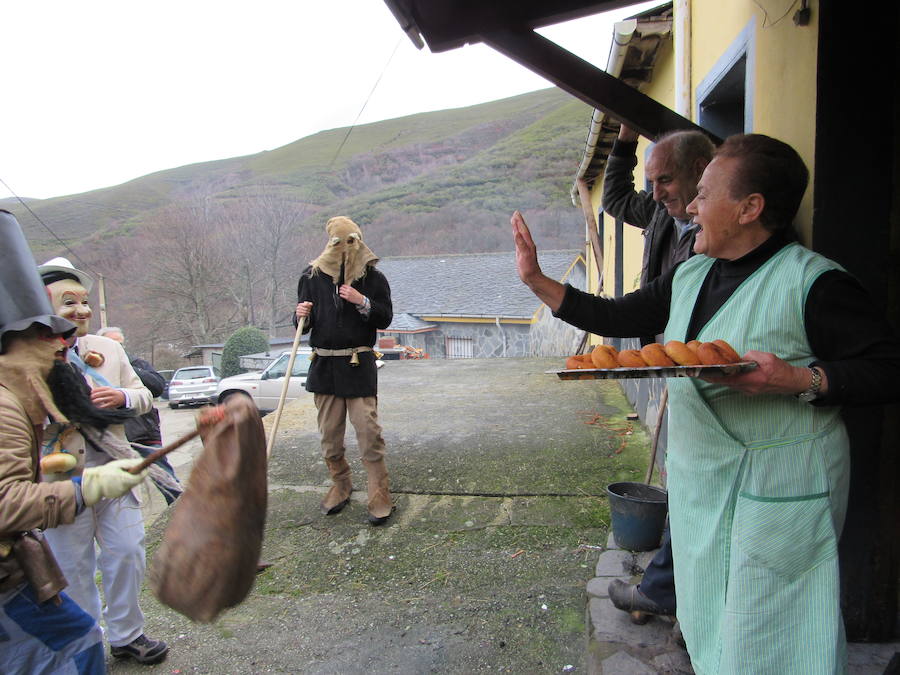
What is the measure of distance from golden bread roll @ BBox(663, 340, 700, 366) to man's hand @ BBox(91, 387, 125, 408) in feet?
8.25

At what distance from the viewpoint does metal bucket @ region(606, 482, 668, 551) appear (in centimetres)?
309

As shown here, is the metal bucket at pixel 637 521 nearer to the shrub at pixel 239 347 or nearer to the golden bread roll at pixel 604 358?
the golden bread roll at pixel 604 358

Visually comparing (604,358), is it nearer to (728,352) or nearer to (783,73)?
(728,352)

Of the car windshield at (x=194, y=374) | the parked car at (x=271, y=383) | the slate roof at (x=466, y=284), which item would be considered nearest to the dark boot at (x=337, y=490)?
the parked car at (x=271, y=383)

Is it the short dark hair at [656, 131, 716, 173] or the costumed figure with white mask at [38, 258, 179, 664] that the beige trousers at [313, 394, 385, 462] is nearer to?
the costumed figure with white mask at [38, 258, 179, 664]

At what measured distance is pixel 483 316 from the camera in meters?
24.8

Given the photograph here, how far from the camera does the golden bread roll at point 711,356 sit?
138 centimetres

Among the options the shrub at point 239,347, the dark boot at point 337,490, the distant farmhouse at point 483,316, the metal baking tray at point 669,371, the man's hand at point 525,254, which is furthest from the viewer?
the shrub at point 239,347

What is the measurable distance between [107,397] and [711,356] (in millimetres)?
2680

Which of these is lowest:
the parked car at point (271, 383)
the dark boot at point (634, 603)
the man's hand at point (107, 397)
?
the parked car at point (271, 383)

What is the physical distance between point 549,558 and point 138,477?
2.43 meters

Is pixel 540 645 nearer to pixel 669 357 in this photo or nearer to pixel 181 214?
pixel 669 357

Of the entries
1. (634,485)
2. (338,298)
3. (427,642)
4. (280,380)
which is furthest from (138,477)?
(280,380)

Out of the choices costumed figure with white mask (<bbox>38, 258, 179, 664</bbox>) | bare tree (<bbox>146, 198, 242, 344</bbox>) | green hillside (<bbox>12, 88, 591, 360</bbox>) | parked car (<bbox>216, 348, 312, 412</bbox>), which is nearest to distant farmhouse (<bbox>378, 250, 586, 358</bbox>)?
green hillside (<bbox>12, 88, 591, 360</bbox>)
